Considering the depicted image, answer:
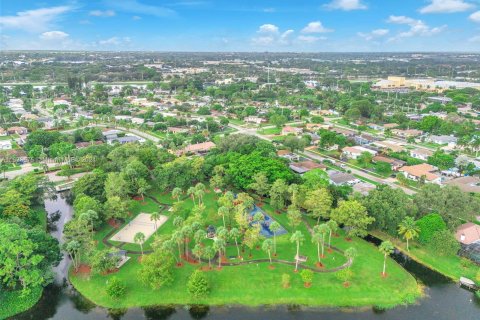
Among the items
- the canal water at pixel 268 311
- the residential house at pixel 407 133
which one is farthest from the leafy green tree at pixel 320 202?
the residential house at pixel 407 133

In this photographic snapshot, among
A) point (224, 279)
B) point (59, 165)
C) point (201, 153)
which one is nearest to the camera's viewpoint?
point (224, 279)

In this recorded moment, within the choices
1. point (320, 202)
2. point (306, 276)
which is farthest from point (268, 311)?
point (320, 202)

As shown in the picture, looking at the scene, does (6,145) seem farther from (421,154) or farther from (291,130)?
(421,154)

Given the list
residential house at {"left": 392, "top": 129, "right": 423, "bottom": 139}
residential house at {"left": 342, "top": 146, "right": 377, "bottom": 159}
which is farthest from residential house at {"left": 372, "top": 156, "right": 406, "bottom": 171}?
residential house at {"left": 392, "top": 129, "right": 423, "bottom": 139}

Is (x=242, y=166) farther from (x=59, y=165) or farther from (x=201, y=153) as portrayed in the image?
(x=59, y=165)

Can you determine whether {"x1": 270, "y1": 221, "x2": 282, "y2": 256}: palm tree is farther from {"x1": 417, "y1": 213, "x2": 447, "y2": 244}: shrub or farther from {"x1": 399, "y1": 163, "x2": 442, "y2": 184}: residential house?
{"x1": 399, "y1": 163, "x2": 442, "y2": 184}: residential house

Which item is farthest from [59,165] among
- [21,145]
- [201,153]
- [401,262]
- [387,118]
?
[387,118]

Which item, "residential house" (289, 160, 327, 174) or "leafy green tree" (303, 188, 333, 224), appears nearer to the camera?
"leafy green tree" (303, 188, 333, 224)
